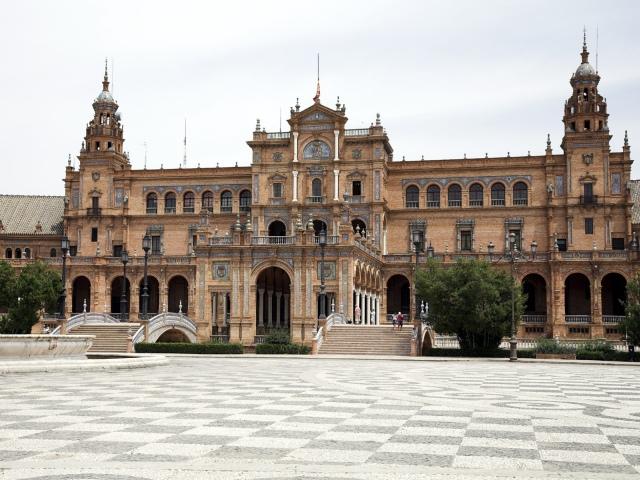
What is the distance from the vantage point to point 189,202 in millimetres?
81562

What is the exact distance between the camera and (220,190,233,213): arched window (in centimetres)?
8056

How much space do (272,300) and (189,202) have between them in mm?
21009

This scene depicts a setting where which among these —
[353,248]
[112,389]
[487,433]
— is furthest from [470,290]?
[487,433]

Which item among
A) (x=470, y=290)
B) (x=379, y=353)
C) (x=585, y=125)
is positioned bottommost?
(x=379, y=353)

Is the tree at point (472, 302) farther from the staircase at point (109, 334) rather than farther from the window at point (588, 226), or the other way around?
the window at point (588, 226)

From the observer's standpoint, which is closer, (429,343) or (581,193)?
(429,343)

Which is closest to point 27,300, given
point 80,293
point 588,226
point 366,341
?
point 80,293

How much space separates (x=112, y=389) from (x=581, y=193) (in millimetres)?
60200

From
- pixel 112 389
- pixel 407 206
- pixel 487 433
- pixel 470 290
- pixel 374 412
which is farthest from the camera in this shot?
pixel 407 206

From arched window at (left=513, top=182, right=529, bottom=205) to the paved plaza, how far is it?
55212 mm

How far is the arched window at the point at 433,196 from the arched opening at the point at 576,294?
1390 centimetres

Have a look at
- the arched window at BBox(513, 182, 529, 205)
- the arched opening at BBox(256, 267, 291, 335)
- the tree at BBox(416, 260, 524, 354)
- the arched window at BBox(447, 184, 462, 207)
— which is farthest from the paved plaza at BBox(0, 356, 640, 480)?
the arched window at BBox(447, 184, 462, 207)

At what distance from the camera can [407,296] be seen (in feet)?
250

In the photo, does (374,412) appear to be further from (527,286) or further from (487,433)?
(527,286)
